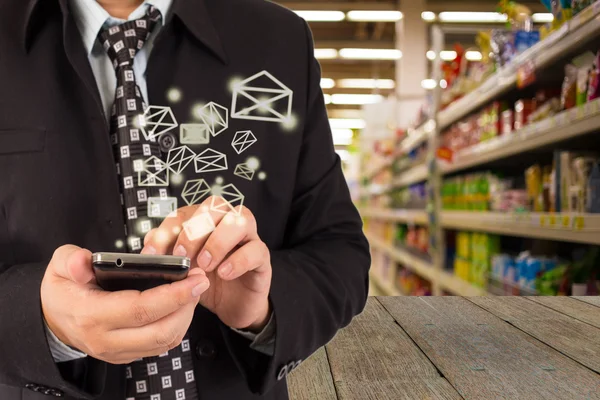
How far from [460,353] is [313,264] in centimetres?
23

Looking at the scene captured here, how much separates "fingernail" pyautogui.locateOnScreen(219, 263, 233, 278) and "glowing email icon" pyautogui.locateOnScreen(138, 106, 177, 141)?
251mm

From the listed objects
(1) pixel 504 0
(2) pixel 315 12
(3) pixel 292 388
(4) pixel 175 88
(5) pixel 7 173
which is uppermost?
(2) pixel 315 12

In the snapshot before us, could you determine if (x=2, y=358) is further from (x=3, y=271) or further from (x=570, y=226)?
(x=570, y=226)

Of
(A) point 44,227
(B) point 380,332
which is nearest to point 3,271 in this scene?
(A) point 44,227

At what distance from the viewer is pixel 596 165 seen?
6.39 feet

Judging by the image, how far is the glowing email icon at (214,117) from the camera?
2.50 feet

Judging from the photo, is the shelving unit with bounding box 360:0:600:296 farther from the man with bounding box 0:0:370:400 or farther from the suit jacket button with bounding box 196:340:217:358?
the suit jacket button with bounding box 196:340:217:358

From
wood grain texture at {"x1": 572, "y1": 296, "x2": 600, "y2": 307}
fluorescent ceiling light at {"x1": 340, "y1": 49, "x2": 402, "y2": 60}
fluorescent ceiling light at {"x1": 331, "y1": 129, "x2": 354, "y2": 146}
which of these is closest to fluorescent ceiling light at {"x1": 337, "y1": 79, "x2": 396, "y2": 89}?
fluorescent ceiling light at {"x1": 340, "y1": 49, "x2": 402, "y2": 60}

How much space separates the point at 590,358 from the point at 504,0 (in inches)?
99.9

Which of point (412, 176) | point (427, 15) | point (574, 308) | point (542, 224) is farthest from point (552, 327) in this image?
point (427, 15)

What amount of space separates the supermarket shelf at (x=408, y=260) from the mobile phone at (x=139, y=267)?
12.9 ft

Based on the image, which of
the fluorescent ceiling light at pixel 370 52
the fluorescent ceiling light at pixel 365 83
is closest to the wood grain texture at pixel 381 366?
the fluorescent ceiling light at pixel 370 52

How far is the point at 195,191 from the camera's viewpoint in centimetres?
74

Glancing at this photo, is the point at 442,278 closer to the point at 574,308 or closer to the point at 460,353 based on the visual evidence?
the point at 574,308
